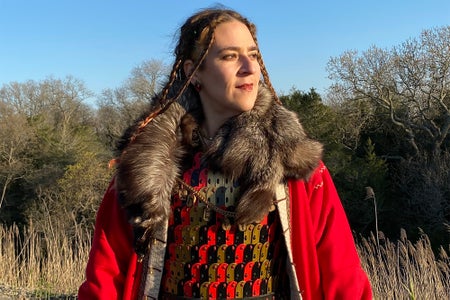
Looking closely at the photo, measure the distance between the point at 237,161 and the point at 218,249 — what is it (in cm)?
29

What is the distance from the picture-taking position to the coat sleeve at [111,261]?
5.56ft

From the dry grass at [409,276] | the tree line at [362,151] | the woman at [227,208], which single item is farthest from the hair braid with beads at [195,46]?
the tree line at [362,151]

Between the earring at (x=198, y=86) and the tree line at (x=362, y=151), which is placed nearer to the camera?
the earring at (x=198, y=86)

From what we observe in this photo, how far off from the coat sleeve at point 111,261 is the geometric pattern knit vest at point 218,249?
0.14m

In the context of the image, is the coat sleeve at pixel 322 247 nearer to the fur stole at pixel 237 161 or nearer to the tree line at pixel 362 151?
the fur stole at pixel 237 161

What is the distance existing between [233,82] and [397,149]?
62.8ft

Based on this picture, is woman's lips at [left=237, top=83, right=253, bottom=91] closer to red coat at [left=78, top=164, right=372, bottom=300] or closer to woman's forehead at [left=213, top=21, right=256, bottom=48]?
woman's forehead at [left=213, top=21, right=256, bottom=48]

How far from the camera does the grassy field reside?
4.12 metres

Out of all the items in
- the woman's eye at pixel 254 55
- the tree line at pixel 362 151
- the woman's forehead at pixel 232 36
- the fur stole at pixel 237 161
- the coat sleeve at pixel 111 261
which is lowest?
the coat sleeve at pixel 111 261

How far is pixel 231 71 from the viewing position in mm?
1677

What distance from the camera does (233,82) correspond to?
65.7 inches

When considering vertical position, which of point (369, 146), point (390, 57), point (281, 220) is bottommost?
point (281, 220)

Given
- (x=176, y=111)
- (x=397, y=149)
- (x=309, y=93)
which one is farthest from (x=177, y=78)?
(x=397, y=149)

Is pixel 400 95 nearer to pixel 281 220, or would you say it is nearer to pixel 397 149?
pixel 397 149
